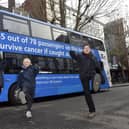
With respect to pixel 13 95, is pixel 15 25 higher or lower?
higher

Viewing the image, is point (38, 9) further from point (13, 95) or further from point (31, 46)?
point (13, 95)

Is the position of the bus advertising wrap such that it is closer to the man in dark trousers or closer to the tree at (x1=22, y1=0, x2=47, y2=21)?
the man in dark trousers

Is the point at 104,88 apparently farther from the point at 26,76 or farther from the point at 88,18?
the point at 26,76

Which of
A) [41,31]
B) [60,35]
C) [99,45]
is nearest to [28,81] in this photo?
[41,31]

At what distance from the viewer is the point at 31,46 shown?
1305cm

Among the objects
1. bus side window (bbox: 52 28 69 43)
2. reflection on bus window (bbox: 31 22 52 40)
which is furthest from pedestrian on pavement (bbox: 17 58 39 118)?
bus side window (bbox: 52 28 69 43)

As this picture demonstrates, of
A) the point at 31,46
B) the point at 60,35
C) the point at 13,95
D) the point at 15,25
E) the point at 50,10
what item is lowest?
the point at 13,95

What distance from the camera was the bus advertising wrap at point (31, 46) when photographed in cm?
1184

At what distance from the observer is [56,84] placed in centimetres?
1432

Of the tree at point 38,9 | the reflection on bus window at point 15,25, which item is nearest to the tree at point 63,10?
the tree at point 38,9

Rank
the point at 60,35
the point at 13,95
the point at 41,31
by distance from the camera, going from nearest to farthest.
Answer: the point at 13,95
the point at 41,31
the point at 60,35

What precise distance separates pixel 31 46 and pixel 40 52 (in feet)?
2.26

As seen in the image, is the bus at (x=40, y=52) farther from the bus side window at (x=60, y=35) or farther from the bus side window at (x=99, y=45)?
the bus side window at (x=99, y=45)

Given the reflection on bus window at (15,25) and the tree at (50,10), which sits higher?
the tree at (50,10)
